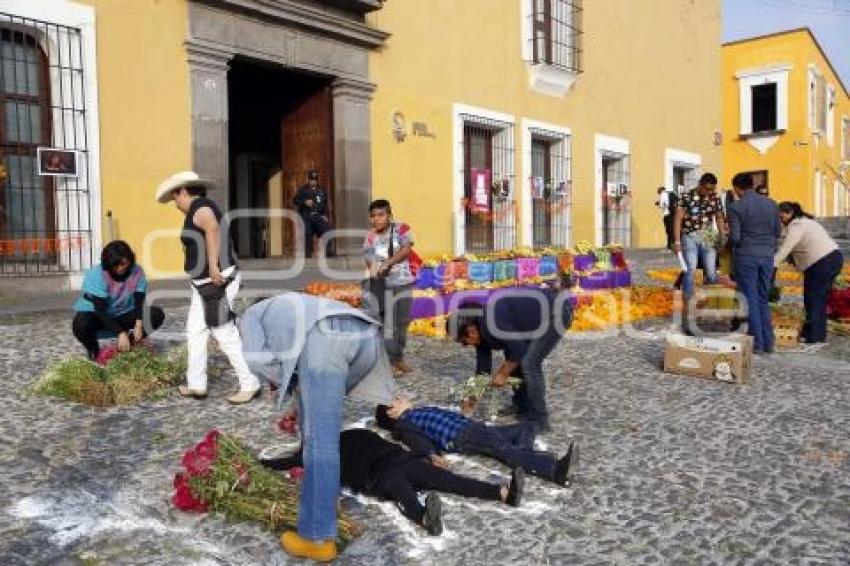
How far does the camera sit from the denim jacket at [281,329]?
120 inches

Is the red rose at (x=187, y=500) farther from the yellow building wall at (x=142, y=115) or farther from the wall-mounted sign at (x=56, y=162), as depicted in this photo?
the yellow building wall at (x=142, y=115)

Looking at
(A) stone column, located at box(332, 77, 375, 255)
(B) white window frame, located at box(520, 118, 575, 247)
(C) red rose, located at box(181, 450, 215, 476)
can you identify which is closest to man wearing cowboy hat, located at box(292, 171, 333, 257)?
(A) stone column, located at box(332, 77, 375, 255)

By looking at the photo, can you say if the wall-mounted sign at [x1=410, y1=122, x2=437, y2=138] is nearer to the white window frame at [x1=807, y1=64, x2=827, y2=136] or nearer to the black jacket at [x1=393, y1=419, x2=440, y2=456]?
the black jacket at [x1=393, y1=419, x2=440, y2=456]

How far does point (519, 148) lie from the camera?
16.8 meters

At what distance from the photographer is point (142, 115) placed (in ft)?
34.0

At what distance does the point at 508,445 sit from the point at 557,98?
1508cm

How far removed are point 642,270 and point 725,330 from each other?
785 cm

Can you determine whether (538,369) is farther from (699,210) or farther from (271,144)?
(271,144)

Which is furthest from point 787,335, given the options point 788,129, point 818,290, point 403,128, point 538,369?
point 788,129

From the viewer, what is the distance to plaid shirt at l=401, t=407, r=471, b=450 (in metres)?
4.34

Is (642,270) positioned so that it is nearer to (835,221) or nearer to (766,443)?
(766,443)

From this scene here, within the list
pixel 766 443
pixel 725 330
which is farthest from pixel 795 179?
pixel 766 443

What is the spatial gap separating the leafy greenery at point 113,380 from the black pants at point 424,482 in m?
2.65

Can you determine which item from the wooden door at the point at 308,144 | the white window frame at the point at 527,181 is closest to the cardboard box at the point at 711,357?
the wooden door at the point at 308,144
